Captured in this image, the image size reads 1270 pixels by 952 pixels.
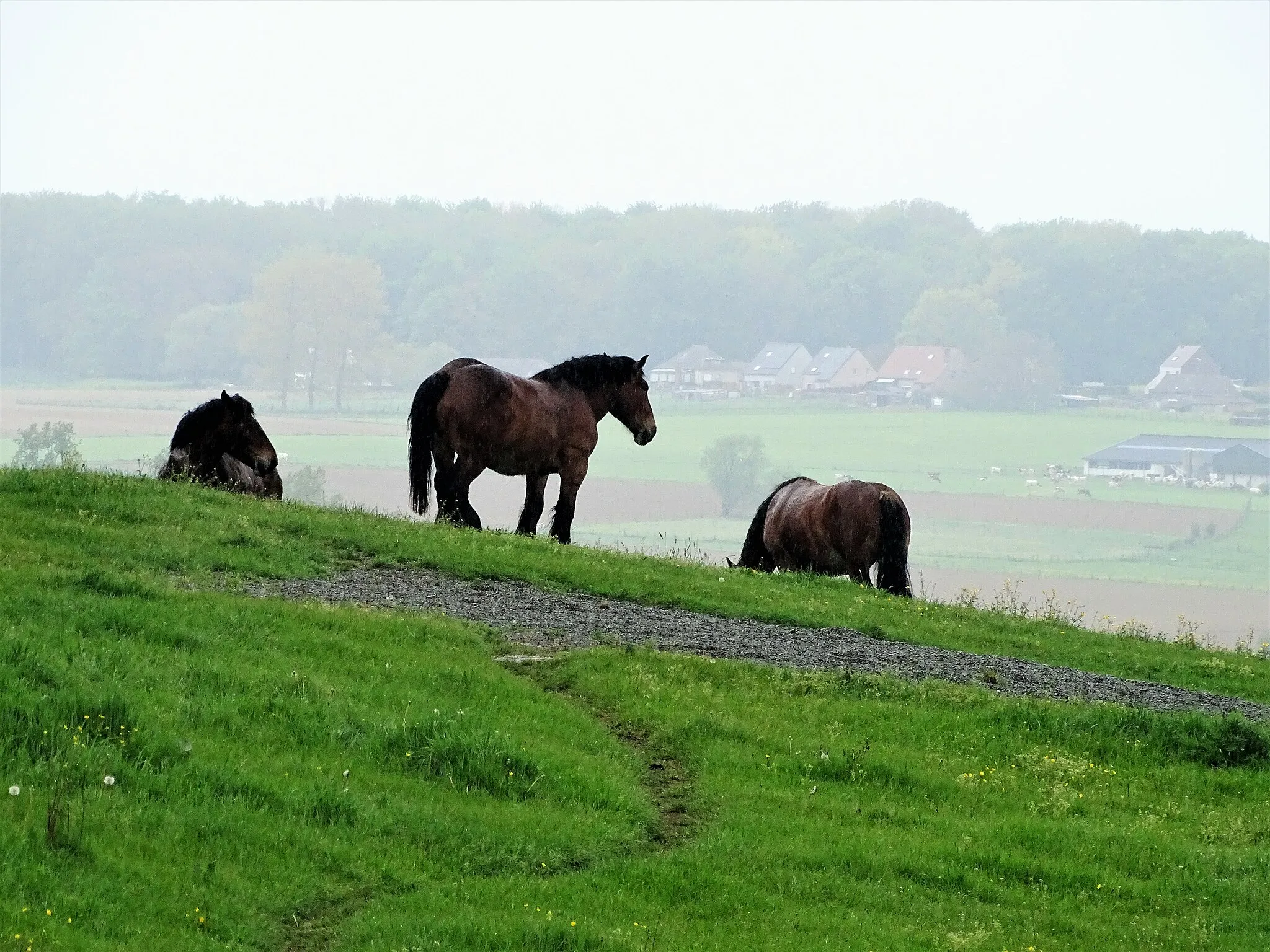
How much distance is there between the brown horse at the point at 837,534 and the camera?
20641 mm

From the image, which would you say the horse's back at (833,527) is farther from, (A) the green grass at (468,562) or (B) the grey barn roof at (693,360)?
(B) the grey barn roof at (693,360)

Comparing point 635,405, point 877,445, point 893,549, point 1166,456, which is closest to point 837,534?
point 893,549

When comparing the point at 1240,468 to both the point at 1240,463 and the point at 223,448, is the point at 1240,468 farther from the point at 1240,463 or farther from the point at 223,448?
the point at 223,448

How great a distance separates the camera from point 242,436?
19.9 meters

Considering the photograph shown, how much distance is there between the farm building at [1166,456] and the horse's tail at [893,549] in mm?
121640

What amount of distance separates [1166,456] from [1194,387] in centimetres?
3208

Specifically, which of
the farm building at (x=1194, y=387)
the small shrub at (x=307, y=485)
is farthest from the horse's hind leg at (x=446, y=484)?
the farm building at (x=1194, y=387)

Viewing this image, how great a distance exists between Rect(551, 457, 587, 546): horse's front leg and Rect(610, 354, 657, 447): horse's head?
1.04 meters

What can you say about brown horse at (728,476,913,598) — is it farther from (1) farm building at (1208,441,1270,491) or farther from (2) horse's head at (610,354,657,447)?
(1) farm building at (1208,441,1270,491)

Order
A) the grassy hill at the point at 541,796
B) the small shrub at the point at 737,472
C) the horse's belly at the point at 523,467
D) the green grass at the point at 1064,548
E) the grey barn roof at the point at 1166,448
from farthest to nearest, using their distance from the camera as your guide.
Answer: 1. the grey barn roof at the point at 1166,448
2. the small shrub at the point at 737,472
3. the green grass at the point at 1064,548
4. the horse's belly at the point at 523,467
5. the grassy hill at the point at 541,796

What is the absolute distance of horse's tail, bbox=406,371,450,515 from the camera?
20.2 metres

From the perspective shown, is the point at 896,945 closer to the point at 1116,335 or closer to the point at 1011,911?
the point at 1011,911

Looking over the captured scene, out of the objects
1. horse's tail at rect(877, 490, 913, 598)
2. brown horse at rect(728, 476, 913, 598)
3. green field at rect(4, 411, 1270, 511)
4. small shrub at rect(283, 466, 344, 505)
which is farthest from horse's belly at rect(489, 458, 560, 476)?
green field at rect(4, 411, 1270, 511)

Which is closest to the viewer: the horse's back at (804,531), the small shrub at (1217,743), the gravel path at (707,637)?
the small shrub at (1217,743)
